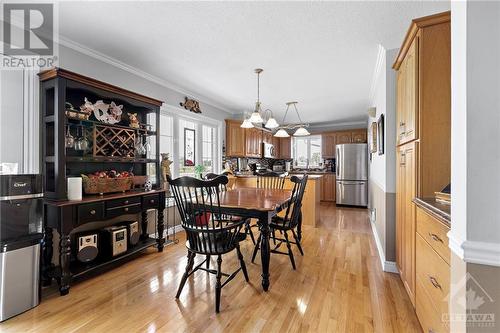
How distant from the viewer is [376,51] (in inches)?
105

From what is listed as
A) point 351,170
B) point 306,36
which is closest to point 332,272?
point 306,36

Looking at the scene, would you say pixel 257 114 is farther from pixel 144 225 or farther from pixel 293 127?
pixel 144 225

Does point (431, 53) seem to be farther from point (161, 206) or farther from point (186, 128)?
point (186, 128)

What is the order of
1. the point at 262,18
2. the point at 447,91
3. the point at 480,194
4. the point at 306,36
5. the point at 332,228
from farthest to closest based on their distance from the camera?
A: 1. the point at 332,228
2. the point at 306,36
3. the point at 262,18
4. the point at 447,91
5. the point at 480,194

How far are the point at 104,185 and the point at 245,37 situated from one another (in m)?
2.18

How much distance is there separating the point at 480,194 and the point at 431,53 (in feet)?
4.31

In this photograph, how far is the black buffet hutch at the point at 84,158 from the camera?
2131mm

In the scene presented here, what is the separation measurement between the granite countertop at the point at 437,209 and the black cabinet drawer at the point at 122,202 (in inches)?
107

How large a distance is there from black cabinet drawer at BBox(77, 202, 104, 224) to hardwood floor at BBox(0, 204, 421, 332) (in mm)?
636

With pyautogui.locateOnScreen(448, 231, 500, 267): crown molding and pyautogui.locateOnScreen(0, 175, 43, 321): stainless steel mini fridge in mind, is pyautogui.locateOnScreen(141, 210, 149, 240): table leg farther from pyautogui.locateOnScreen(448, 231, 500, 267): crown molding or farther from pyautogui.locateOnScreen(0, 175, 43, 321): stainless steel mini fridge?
pyautogui.locateOnScreen(448, 231, 500, 267): crown molding

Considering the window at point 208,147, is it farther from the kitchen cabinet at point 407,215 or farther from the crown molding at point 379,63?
the kitchen cabinet at point 407,215

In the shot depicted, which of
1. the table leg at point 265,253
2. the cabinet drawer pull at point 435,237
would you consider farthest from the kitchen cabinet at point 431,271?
the table leg at point 265,253

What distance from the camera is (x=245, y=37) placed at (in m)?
2.35

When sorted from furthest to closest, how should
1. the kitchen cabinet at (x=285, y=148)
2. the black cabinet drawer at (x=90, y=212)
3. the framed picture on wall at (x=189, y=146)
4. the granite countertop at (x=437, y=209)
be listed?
1. the kitchen cabinet at (x=285, y=148)
2. the framed picture on wall at (x=189, y=146)
3. the black cabinet drawer at (x=90, y=212)
4. the granite countertop at (x=437, y=209)
